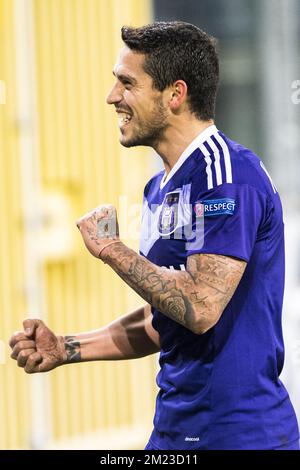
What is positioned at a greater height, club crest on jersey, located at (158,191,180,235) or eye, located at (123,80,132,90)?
eye, located at (123,80,132,90)

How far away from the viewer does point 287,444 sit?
99.3 inches

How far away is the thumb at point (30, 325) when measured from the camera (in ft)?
8.92

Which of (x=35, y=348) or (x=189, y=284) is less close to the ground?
(x=189, y=284)

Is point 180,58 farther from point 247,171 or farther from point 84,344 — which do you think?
point 84,344

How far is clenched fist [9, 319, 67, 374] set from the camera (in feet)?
8.85

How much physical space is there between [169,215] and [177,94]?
31 cm

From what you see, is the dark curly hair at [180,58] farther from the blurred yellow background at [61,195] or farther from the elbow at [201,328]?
the blurred yellow background at [61,195]

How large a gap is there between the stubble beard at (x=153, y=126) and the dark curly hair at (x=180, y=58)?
0.17 ft

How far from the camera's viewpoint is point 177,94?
8.57ft

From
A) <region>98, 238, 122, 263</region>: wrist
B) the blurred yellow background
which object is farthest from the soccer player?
the blurred yellow background

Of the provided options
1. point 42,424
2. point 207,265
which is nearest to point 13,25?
point 42,424

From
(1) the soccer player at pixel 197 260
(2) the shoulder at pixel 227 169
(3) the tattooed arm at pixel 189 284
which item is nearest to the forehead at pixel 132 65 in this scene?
(1) the soccer player at pixel 197 260

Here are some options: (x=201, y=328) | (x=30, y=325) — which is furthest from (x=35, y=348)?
(x=201, y=328)

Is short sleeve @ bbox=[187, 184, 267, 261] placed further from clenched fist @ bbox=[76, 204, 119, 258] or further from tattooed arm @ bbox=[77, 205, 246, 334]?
clenched fist @ bbox=[76, 204, 119, 258]
